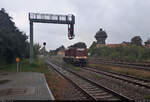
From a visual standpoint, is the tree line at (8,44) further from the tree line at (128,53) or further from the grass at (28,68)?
the tree line at (128,53)

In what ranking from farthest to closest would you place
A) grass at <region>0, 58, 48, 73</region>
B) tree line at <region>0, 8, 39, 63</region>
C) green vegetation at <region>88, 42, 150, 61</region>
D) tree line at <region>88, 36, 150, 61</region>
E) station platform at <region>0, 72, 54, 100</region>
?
tree line at <region>88, 36, 150, 61</region> < green vegetation at <region>88, 42, 150, 61</region> < grass at <region>0, 58, 48, 73</region> < tree line at <region>0, 8, 39, 63</region> < station platform at <region>0, 72, 54, 100</region>

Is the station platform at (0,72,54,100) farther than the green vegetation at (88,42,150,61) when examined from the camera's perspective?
No

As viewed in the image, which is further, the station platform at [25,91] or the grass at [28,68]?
the grass at [28,68]

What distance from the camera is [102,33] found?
94.2 metres

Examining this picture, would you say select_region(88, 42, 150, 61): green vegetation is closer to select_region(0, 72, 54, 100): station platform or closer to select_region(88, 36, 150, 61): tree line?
select_region(88, 36, 150, 61): tree line

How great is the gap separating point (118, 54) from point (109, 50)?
21.9 feet

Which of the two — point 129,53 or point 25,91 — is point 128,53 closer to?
point 129,53

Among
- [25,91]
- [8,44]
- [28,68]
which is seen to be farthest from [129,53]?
[25,91]

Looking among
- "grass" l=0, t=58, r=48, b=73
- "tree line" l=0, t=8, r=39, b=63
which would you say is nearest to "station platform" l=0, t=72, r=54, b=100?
"grass" l=0, t=58, r=48, b=73

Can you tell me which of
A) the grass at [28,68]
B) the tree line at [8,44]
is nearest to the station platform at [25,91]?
the grass at [28,68]

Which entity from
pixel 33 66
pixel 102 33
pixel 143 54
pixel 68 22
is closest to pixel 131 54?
pixel 143 54

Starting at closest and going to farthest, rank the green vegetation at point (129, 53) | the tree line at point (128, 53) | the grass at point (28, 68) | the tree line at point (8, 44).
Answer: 1. the tree line at point (8, 44)
2. the grass at point (28, 68)
3. the green vegetation at point (129, 53)
4. the tree line at point (128, 53)

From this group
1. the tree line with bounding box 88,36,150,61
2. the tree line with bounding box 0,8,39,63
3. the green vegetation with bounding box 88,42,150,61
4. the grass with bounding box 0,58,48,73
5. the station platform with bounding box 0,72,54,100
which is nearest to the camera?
the station platform with bounding box 0,72,54,100

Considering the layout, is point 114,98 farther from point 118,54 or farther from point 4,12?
point 118,54
